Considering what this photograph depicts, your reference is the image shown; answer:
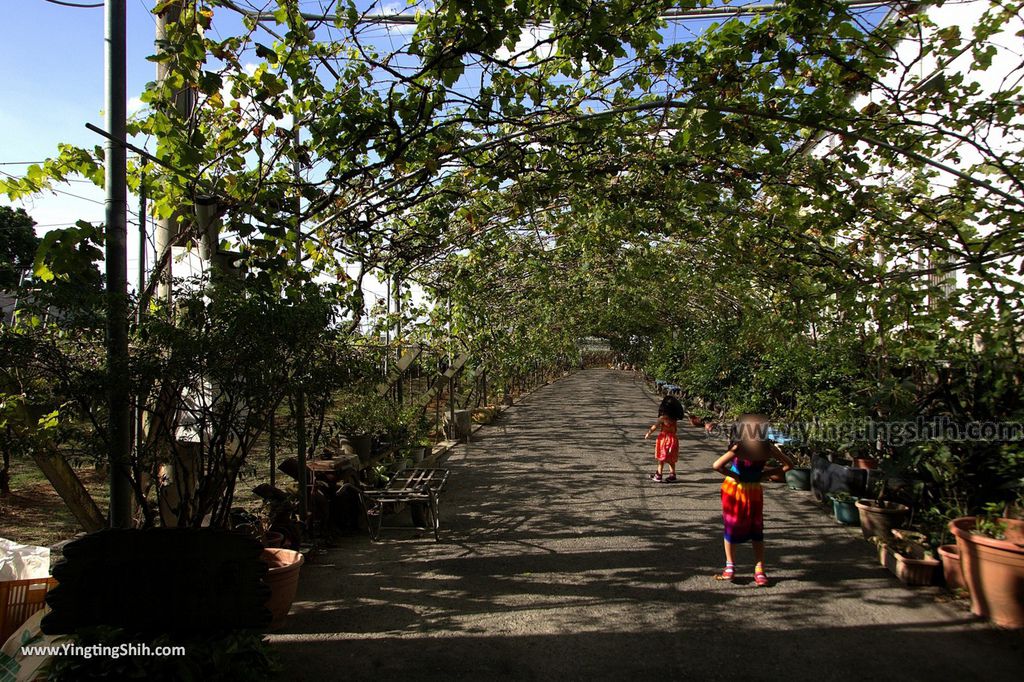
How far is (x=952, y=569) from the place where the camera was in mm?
4984

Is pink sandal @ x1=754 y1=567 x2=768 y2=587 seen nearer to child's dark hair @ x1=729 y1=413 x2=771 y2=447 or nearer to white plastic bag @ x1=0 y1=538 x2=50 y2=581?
child's dark hair @ x1=729 y1=413 x2=771 y2=447

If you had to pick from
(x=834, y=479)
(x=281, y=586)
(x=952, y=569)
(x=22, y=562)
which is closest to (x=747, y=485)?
(x=952, y=569)

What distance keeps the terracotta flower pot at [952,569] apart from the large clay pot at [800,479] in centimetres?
350

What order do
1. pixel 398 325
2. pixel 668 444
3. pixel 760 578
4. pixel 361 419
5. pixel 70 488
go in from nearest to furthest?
pixel 70 488, pixel 760 578, pixel 361 419, pixel 668 444, pixel 398 325

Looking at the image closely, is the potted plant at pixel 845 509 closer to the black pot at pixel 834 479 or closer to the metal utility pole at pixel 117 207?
the black pot at pixel 834 479

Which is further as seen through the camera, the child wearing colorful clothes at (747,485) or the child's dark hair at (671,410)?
the child's dark hair at (671,410)

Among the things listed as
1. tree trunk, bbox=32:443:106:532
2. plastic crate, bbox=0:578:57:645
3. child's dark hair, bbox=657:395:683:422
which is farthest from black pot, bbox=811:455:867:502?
plastic crate, bbox=0:578:57:645

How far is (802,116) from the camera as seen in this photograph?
4445 mm

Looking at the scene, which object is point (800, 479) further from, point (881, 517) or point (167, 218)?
point (167, 218)

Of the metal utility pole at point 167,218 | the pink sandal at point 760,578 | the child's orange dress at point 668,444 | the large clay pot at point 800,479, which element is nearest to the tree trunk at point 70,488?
the metal utility pole at point 167,218

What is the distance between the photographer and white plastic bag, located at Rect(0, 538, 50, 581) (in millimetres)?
3667

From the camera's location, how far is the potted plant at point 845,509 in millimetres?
6895

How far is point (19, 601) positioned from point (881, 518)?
660 centimetres

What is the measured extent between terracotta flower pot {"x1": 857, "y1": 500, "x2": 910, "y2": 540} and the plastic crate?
21.1 ft
